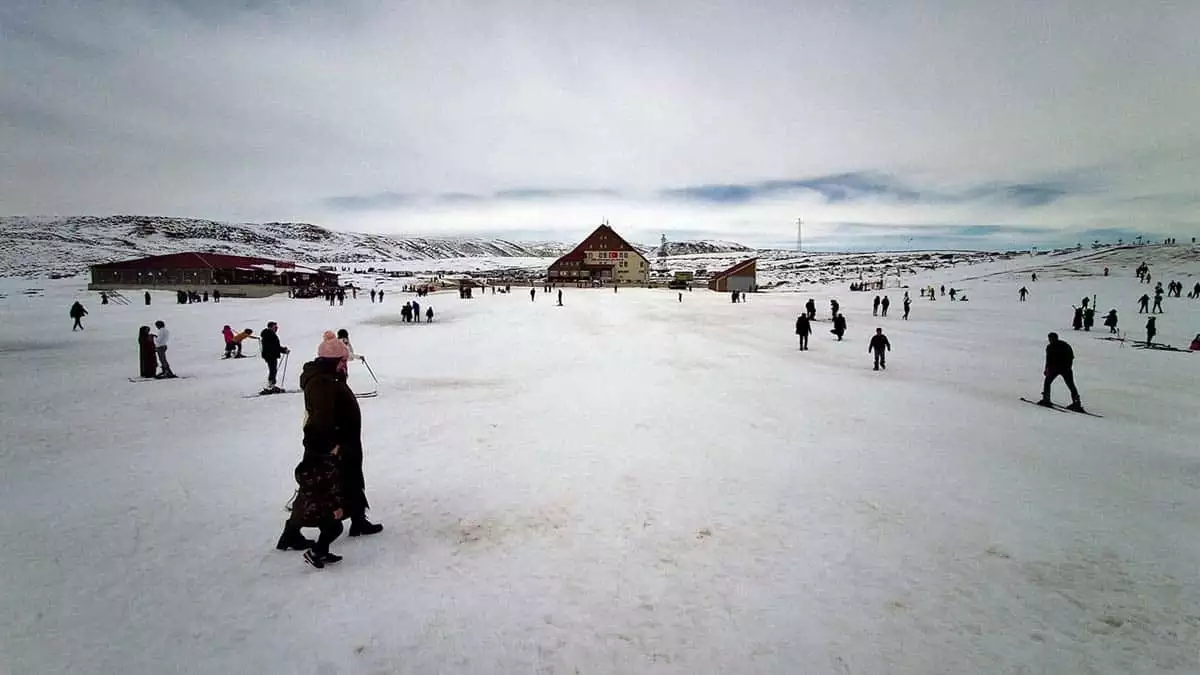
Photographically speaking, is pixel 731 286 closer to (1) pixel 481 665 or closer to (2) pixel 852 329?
(2) pixel 852 329

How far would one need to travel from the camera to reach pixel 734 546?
545 centimetres

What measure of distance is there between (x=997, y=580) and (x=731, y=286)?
224ft

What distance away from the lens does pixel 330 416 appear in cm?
470

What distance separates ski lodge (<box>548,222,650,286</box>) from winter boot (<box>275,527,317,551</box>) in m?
89.5

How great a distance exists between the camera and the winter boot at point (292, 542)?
512 centimetres

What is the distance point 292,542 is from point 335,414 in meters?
1.43

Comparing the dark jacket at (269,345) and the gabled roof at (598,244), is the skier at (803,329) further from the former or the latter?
the gabled roof at (598,244)

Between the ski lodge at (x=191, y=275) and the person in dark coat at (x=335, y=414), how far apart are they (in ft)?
213

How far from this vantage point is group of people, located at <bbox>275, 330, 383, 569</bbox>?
4.68 metres

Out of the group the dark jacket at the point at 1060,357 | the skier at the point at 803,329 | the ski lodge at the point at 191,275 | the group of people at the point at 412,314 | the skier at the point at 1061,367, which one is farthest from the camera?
the ski lodge at the point at 191,275

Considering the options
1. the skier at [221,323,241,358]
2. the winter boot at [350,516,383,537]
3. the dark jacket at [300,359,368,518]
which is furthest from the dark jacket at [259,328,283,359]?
the dark jacket at [300,359,368,518]

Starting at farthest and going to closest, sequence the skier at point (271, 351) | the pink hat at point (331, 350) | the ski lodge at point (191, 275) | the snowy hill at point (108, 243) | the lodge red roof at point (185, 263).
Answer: the snowy hill at point (108, 243)
the lodge red roof at point (185, 263)
the ski lodge at point (191, 275)
the skier at point (271, 351)
the pink hat at point (331, 350)

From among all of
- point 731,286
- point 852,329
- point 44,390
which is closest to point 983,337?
point 852,329

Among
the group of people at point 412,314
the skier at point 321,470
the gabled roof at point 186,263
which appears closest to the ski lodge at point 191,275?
the gabled roof at point 186,263
